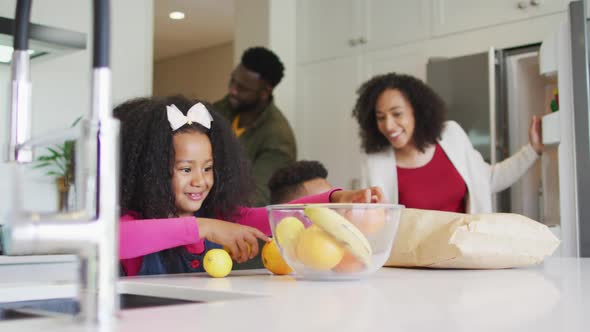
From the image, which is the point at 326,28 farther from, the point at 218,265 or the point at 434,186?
the point at 218,265

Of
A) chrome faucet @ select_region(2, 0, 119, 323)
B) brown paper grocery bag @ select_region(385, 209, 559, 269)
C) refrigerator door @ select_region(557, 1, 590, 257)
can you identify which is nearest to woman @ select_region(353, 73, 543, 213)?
refrigerator door @ select_region(557, 1, 590, 257)

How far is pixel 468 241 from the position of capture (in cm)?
106

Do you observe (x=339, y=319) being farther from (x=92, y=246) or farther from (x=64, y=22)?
(x=64, y=22)

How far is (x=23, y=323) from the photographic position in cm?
49

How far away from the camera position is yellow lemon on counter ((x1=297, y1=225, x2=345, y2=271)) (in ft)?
2.83

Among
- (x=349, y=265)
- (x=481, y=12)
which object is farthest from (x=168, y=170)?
(x=481, y=12)

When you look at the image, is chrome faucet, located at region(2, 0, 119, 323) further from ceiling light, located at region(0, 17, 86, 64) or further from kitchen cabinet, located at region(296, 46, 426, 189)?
kitchen cabinet, located at region(296, 46, 426, 189)

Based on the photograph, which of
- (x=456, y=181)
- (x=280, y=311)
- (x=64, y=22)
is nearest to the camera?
(x=280, y=311)

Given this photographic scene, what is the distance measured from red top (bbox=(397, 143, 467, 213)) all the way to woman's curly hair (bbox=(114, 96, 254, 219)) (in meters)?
1.04

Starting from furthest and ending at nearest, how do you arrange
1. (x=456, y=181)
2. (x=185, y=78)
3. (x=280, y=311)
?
(x=185, y=78) → (x=456, y=181) → (x=280, y=311)

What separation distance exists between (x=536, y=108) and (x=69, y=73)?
1929 millimetres

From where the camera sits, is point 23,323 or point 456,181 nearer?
point 23,323

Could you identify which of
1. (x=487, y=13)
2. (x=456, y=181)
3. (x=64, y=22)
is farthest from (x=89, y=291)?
(x=487, y=13)

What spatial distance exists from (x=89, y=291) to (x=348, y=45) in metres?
3.17
